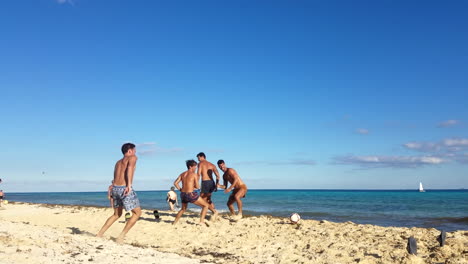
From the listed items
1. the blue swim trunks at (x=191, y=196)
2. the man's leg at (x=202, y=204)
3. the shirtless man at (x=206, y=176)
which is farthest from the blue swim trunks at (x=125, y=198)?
the shirtless man at (x=206, y=176)

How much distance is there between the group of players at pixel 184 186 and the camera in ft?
21.0

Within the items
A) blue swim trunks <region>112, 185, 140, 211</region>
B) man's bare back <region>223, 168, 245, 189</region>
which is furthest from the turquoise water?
blue swim trunks <region>112, 185, 140, 211</region>

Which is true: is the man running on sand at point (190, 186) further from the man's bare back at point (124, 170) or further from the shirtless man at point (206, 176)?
the man's bare back at point (124, 170)

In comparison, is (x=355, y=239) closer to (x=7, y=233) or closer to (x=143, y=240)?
(x=143, y=240)

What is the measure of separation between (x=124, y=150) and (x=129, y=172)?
45cm

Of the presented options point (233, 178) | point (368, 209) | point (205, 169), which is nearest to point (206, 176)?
point (205, 169)

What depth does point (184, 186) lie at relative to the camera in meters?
9.11

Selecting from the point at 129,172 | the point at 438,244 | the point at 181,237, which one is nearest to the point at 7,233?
the point at 129,172

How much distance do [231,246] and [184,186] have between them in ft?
8.50

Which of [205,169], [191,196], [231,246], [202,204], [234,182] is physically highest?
[205,169]

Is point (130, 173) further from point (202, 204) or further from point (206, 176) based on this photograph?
point (206, 176)

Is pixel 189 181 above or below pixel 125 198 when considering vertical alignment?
above

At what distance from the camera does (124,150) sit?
6.51 m

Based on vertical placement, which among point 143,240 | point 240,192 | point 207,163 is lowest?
point 143,240
